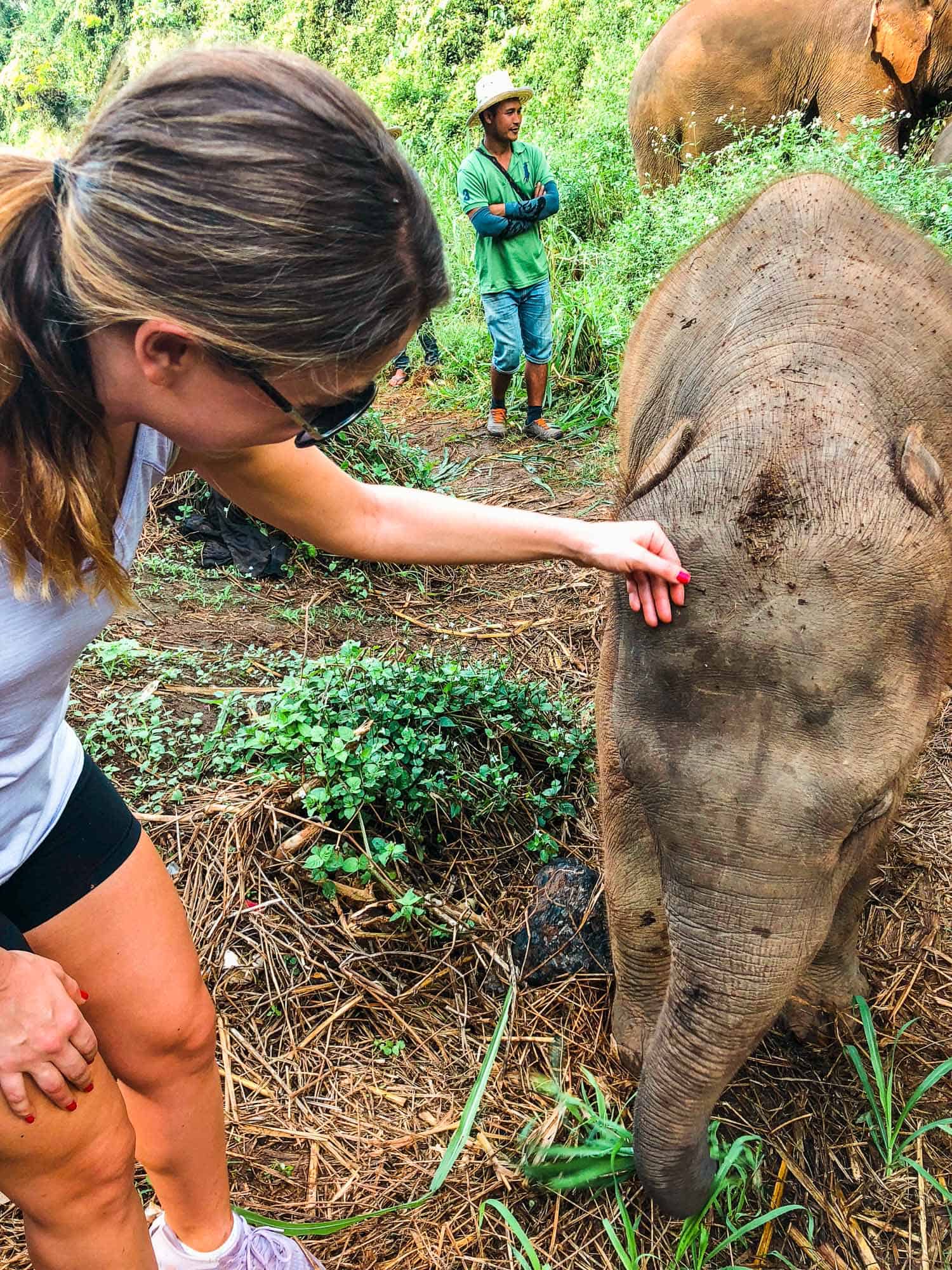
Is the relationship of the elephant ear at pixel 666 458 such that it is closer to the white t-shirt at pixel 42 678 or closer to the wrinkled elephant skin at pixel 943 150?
the white t-shirt at pixel 42 678

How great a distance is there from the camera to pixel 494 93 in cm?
707

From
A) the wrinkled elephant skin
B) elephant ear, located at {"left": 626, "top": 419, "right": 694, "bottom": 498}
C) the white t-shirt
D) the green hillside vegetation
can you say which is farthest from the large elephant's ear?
the white t-shirt

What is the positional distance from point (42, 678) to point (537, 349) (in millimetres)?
6569

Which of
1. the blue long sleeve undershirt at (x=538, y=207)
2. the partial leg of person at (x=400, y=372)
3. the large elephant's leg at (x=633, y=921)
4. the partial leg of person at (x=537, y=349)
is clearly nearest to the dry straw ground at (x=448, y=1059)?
the large elephant's leg at (x=633, y=921)

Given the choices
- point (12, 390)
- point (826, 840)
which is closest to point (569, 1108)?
point (826, 840)

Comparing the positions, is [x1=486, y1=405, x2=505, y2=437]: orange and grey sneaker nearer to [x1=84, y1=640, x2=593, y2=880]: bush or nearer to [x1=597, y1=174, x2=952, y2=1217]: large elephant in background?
[x1=84, y1=640, x2=593, y2=880]: bush

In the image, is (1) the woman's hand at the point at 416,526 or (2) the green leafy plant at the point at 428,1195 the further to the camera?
(2) the green leafy plant at the point at 428,1195

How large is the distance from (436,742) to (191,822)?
0.81m

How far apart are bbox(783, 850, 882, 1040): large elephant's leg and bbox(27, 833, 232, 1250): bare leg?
1.65m

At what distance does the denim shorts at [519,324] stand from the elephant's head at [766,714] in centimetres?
576

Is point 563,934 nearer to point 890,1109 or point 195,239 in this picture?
point 890,1109

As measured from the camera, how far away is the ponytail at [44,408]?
1342 mm

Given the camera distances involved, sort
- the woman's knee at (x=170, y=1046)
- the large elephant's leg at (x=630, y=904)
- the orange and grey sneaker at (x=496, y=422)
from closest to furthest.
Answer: the woman's knee at (x=170, y=1046) < the large elephant's leg at (x=630, y=904) < the orange and grey sneaker at (x=496, y=422)

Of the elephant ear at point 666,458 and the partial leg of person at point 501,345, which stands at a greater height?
the elephant ear at point 666,458
